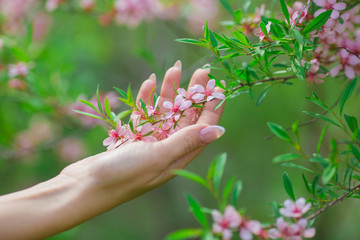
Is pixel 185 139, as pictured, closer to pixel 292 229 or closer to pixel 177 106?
pixel 177 106

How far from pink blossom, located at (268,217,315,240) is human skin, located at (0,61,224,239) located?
1.25ft

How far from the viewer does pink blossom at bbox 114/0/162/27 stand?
2.41 m

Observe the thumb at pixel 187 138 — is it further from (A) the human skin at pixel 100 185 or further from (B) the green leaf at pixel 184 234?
(B) the green leaf at pixel 184 234

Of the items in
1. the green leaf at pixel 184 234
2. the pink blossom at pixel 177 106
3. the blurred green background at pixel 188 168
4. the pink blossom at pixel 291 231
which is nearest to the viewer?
the green leaf at pixel 184 234

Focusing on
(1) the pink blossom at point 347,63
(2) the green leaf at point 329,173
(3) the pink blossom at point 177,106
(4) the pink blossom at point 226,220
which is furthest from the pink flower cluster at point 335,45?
(4) the pink blossom at point 226,220

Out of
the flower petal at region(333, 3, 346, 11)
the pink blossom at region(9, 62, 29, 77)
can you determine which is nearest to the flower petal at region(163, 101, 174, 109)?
the flower petal at region(333, 3, 346, 11)

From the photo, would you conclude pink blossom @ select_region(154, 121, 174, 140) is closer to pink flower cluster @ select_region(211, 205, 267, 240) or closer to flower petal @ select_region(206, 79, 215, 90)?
flower petal @ select_region(206, 79, 215, 90)

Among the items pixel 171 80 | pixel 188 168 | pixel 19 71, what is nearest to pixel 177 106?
pixel 171 80

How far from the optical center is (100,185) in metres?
1.13

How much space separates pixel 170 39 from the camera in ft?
13.7

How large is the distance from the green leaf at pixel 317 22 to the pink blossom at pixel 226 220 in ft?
1.58

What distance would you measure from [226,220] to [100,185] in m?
0.54

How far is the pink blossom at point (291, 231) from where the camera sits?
77 centimetres

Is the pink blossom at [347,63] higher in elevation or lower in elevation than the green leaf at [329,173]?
higher
